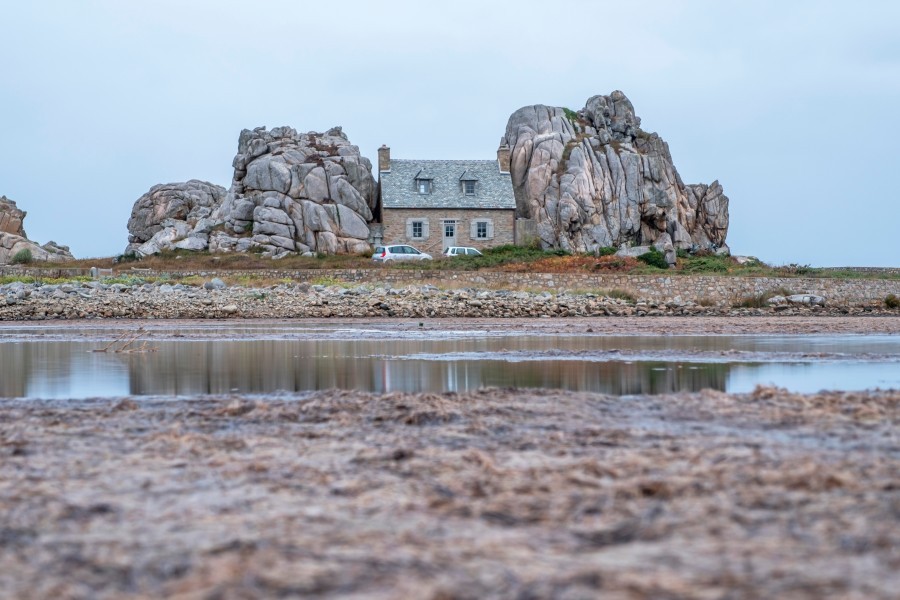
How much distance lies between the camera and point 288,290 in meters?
43.7

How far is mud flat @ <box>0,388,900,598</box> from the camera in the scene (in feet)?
15.8

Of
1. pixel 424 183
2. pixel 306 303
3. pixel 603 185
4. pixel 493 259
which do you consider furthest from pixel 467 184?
pixel 306 303

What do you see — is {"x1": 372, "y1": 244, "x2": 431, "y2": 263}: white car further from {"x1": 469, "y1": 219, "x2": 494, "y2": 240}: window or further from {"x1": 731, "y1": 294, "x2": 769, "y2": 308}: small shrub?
{"x1": 731, "y1": 294, "x2": 769, "y2": 308}: small shrub

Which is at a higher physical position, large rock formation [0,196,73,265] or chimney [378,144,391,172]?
chimney [378,144,391,172]

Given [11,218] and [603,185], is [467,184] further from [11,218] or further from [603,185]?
[11,218]

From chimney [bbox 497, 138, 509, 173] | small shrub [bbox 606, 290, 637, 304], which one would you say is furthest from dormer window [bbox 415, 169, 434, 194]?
small shrub [bbox 606, 290, 637, 304]

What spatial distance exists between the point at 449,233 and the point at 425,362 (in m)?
52.4

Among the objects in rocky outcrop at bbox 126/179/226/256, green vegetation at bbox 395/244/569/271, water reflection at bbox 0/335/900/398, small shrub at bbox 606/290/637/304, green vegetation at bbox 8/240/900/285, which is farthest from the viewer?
rocky outcrop at bbox 126/179/226/256

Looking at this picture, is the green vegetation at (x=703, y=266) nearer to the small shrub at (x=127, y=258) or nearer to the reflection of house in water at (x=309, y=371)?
the small shrub at (x=127, y=258)

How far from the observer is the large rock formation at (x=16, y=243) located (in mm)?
67250

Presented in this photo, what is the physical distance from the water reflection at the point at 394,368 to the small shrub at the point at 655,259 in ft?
106

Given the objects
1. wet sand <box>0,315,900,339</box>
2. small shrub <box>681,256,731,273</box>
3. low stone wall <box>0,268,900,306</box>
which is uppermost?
small shrub <box>681,256,731,273</box>

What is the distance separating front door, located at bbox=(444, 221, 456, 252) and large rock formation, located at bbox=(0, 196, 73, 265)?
83.1ft

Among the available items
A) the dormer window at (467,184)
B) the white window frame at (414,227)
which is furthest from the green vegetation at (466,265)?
the dormer window at (467,184)
